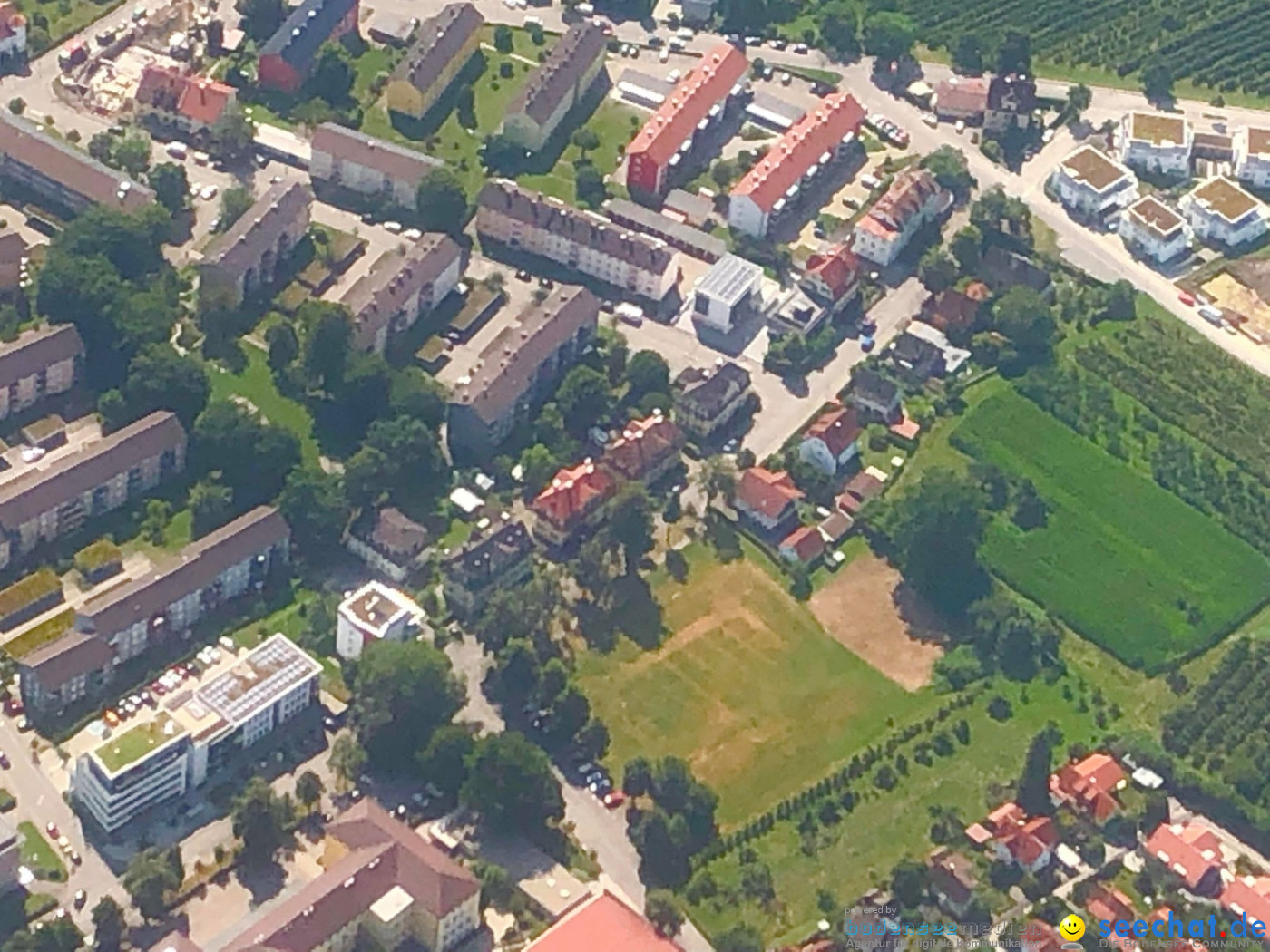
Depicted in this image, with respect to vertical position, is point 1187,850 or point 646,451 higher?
point 646,451

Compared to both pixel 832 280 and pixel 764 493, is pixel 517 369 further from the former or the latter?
pixel 832 280

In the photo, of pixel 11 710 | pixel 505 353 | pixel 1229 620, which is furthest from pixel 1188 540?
pixel 11 710

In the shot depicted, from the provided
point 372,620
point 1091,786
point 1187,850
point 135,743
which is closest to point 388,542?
Answer: point 372,620

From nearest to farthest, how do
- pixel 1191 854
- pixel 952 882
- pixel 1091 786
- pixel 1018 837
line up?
pixel 952 882 < pixel 1018 837 < pixel 1191 854 < pixel 1091 786

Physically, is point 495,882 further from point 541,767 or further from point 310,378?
point 310,378

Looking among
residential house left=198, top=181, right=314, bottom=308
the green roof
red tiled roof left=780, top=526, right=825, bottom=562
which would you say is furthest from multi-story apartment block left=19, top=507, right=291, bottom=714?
red tiled roof left=780, top=526, right=825, bottom=562

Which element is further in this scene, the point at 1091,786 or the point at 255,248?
A: the point at 255,248

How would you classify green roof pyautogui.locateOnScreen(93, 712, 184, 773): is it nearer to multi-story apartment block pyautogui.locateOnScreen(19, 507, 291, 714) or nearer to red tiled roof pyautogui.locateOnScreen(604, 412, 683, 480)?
multi-story apartment block pyautogui.locateOnScreen(19, 507, 291, 714)
